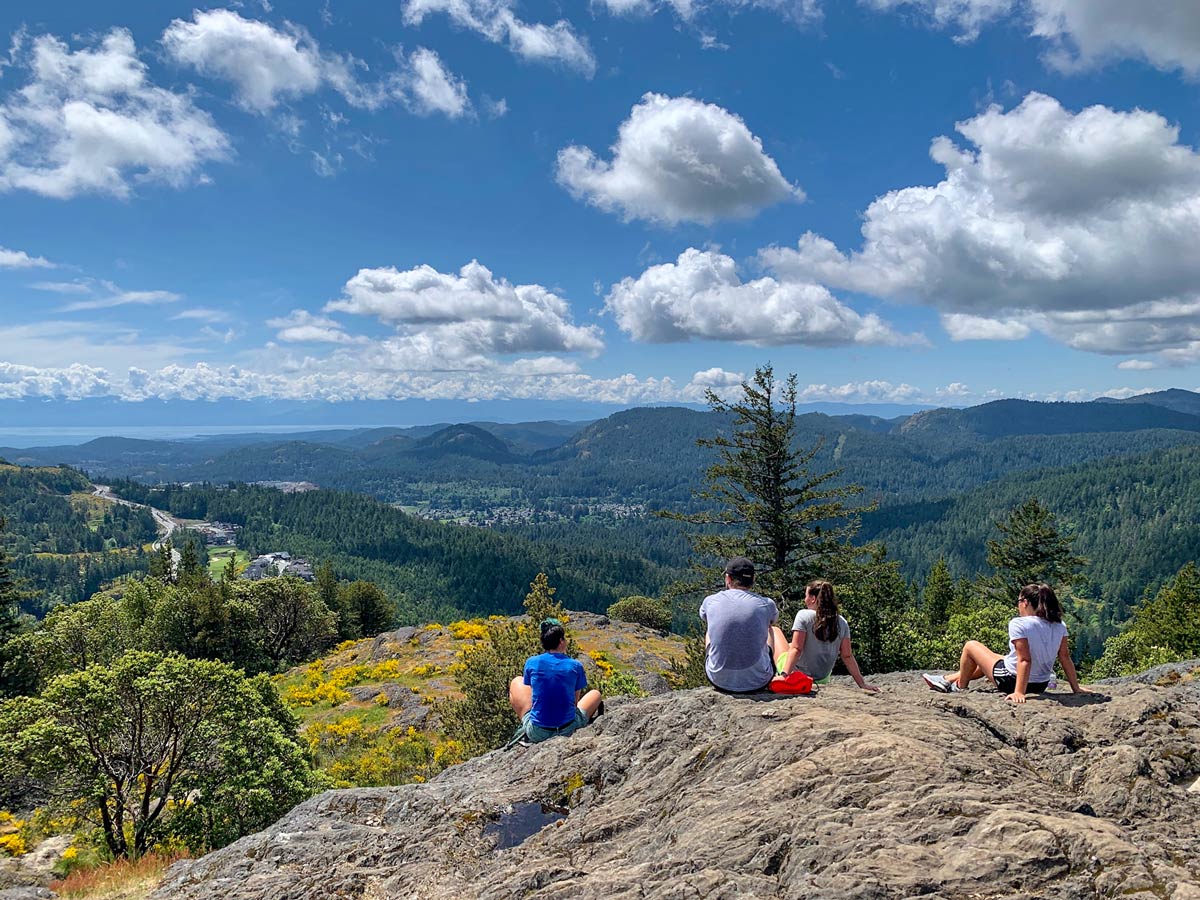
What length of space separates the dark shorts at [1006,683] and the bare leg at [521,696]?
331 inches

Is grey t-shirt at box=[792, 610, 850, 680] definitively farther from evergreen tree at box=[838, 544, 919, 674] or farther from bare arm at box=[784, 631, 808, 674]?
evergreen tree at box=[838, 544, 919, 674]

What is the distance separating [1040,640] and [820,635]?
343 cm

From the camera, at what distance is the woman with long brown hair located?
1083 cm

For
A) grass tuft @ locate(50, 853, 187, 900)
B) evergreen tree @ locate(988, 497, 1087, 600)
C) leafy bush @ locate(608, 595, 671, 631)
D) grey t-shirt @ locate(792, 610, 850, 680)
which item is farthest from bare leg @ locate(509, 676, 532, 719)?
leafy bush @ locate(608, 595, 671, 631)

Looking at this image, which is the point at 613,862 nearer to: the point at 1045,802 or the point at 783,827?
the point at 783,827

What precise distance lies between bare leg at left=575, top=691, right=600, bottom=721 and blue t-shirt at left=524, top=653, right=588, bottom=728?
0.27 metres

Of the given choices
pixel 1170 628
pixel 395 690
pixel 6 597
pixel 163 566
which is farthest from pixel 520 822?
pixel 163 566

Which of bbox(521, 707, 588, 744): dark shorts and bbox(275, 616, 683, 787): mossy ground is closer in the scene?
bbox(521, 707, 588, 744): dark shorts

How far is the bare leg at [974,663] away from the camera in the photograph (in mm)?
10609

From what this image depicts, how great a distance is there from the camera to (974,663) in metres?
11.3

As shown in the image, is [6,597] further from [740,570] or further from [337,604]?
[740,570]

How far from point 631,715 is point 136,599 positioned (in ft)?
202

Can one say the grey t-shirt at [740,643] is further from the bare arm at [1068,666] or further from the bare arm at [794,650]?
the bare arm at [1068,666]

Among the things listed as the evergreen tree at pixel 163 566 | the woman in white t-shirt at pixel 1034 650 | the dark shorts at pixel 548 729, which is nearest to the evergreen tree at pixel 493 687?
the dark shorts at pixel 548 729
